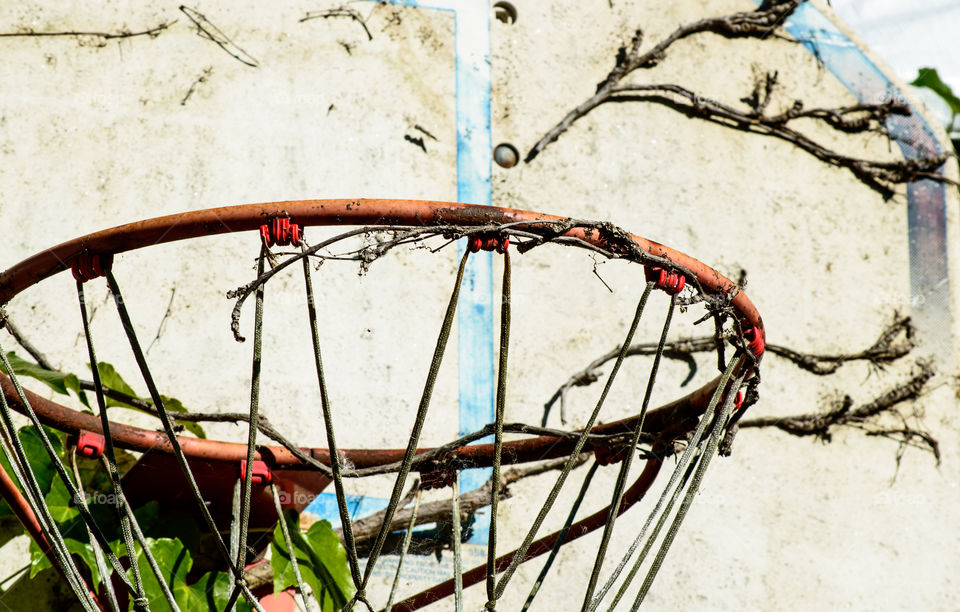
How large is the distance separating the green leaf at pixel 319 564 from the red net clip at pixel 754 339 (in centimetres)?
116

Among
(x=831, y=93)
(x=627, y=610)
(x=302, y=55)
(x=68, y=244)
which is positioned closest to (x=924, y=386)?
(x=831, y=93)

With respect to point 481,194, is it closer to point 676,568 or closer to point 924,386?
point 676,568

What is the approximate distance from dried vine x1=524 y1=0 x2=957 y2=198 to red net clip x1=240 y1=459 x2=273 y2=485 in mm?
1613

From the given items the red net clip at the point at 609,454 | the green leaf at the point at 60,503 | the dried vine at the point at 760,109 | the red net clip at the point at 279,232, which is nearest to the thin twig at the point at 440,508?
the red net clip at the point at 609,454

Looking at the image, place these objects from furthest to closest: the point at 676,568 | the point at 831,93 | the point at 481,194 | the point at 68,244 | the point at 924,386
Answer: the point at 831,93 → the point at 924,386 → the point at 481,194 → the point at 676,568 → the point at 68,244

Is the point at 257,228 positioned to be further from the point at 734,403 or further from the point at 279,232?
the point at 734,403

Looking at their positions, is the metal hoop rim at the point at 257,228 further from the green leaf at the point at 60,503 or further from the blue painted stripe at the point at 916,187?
the blue painted stripe at the point at 916,187

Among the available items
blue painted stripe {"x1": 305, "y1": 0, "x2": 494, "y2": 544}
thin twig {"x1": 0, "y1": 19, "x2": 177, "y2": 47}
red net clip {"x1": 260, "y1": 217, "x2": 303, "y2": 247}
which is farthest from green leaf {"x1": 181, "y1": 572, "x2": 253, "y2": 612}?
thin twig {"x1": 0, "y1": 19, "x2": 177, "y2": 47}

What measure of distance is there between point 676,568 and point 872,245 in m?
1.53

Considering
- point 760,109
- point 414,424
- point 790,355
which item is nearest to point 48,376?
point 414,424

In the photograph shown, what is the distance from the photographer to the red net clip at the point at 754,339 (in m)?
2.36

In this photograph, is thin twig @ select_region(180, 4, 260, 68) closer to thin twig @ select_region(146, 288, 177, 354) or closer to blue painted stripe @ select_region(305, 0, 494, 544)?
blue painted stripe @ select_region(305, 0, 494, 544)

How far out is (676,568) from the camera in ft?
10.2

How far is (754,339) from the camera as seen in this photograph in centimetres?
237
